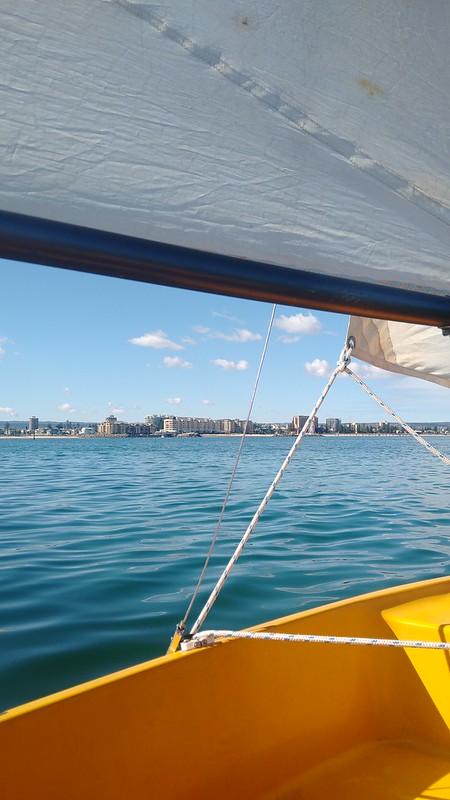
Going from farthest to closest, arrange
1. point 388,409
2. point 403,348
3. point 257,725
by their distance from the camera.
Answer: point 388,409, point 403,348, point 257,725

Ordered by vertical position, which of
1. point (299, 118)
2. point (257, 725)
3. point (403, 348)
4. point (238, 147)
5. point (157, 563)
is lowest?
point (157, 563)

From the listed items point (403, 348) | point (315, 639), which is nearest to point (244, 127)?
point (403, 348)

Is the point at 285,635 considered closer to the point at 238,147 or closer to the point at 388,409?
the point at 388,409

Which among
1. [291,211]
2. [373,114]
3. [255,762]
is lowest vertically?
[255,762]

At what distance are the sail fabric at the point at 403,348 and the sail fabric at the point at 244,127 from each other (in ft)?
2.45

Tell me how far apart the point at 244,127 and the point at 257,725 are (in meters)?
2.12

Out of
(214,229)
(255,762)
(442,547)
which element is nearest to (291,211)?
(214,229)

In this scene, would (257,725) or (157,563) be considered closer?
(257,725)

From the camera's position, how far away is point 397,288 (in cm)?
183

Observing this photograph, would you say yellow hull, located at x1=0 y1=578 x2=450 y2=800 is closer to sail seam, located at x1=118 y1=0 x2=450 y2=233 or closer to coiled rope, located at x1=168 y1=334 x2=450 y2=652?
coiled rope, located at x1=168 y1=334 x2=450 y2=652

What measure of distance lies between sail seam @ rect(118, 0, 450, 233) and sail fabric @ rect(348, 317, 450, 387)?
2.66ft

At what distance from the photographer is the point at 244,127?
5.32 ft

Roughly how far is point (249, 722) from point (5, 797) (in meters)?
0.93

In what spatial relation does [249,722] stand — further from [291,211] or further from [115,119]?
[115,119]
